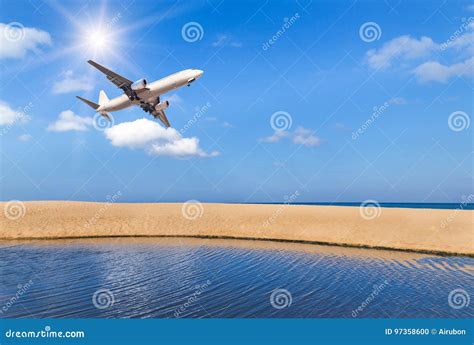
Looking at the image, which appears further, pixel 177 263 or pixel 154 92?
pixel 154 92

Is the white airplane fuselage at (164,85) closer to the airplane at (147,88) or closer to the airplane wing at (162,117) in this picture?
the airplane at (147,88)

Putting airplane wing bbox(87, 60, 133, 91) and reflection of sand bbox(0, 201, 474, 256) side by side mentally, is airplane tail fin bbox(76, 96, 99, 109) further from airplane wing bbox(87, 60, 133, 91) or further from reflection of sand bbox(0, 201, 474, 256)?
reflection of sand bbox(0, 201, 474, 256)

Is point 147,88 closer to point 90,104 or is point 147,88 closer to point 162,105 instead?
point 162,105

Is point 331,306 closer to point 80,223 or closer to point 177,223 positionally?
point 177,223

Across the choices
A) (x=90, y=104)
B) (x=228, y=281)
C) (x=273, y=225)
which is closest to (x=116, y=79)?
(x=90, y=104)

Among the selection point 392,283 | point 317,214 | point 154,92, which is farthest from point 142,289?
point 317,214

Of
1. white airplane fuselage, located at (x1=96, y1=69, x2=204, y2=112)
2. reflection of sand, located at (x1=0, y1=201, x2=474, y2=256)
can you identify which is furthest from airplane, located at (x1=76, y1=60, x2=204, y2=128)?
reflection of sand, located at (x1=0, y1=201, x2=474, y2=256)
